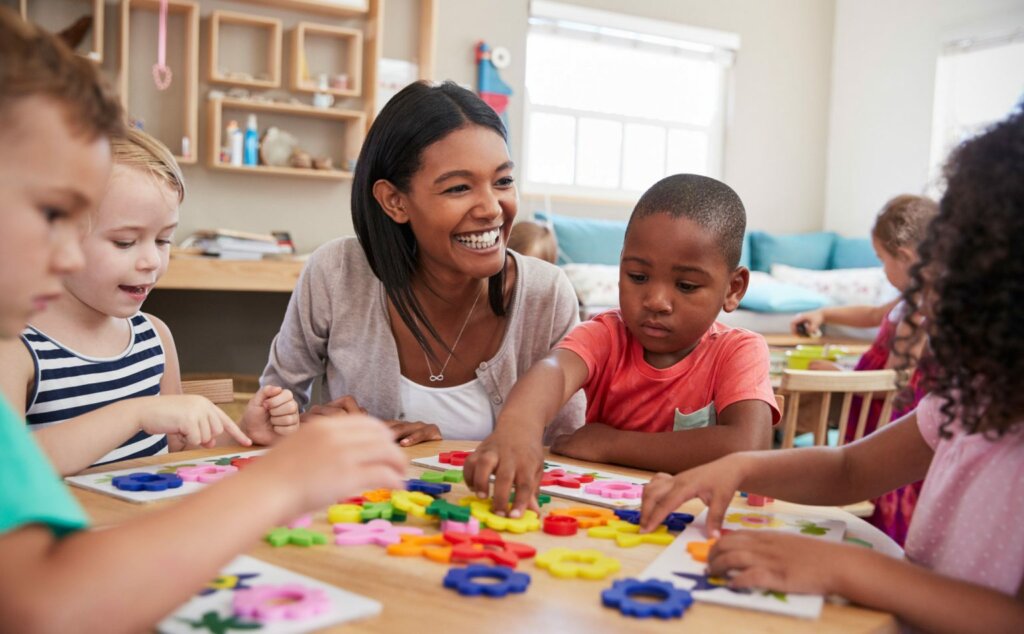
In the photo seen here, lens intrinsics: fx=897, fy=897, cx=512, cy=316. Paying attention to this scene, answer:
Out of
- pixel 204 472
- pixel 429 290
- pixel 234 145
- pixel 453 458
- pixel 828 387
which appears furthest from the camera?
pixel 234 145

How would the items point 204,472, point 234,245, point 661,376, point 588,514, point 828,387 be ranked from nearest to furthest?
point 588,514 < point 204,472 < point 661,376 < point 828,387 < point 234,245

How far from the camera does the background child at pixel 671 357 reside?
139cm

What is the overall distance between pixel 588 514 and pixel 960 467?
0.40m

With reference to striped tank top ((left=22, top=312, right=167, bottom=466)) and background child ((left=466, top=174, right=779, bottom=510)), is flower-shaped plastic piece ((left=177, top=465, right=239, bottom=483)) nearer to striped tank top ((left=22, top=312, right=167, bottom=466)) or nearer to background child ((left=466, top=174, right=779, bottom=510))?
striped tank top ((left=22, top=312, right=167, bottom=466))

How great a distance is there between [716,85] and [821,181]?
1193mm

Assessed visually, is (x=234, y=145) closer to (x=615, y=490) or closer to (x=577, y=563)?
(x=615, y=490)

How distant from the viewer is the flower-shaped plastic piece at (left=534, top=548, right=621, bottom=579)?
2.71ft

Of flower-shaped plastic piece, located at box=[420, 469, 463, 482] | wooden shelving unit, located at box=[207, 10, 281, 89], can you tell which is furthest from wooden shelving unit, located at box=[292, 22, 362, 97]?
flower-shaped plastic piece, located at box=[420, 469, 463, 482]

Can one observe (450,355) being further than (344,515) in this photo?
Yes

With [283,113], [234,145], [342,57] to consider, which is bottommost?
[234,145]

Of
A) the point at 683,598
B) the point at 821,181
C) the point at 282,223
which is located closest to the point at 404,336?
the point at 683,598

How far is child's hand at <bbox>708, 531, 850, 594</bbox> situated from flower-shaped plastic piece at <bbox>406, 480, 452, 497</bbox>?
1.27 ft

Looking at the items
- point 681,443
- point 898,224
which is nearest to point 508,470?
point 681,443

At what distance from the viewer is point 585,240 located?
5.43 m
